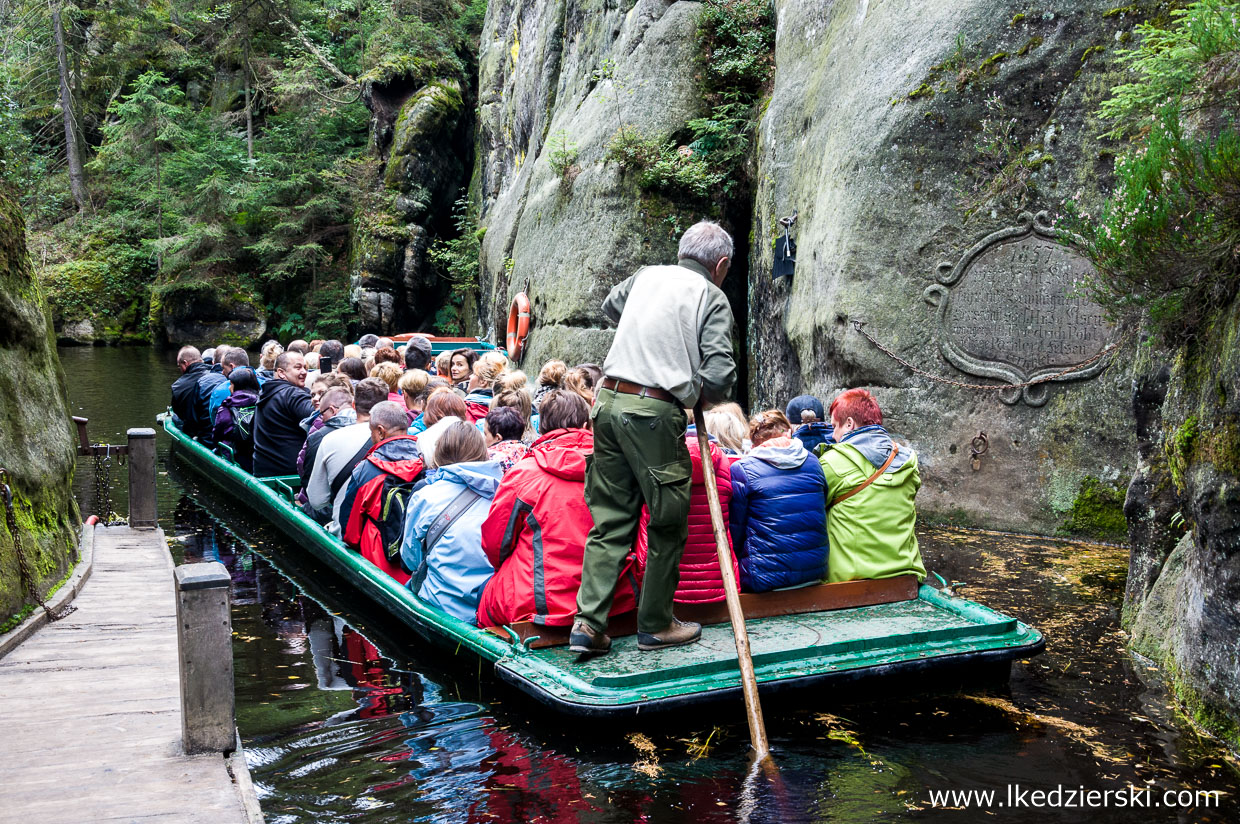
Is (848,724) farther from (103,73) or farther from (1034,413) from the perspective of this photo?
(103,73)

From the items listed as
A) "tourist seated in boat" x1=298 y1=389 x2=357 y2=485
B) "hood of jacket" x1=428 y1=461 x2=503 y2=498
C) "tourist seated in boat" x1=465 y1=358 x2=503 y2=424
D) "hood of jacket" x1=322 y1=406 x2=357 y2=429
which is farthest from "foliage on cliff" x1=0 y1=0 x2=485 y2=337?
"hood of jacket" x1=428 y1=461 x2=503 y2=498

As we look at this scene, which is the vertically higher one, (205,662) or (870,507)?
(870,507)

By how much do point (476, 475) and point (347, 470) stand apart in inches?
90.1

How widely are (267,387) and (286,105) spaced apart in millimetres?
26414

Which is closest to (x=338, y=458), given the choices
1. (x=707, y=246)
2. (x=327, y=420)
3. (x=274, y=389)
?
(x=327, y=420)

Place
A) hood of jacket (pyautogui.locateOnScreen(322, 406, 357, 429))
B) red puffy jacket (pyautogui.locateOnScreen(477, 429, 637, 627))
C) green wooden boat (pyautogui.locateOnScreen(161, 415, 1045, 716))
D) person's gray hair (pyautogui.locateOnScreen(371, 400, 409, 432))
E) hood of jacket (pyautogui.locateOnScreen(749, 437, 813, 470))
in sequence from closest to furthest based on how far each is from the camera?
green wooden boat (pyautogui.locateOnScreen(161, 415, 1045, 716)), red puffy jacket (pyautogui.locateOnScreen(477, 429, 637, 627)), hood of jacket (pyautogui.locateOnScreen(749, 437, 813, 470)), person's gray hair (pyautogui.locateOnScreen(371, 400, 409, 432)), hood of jacket (pyautogui.locateOnScreen(322, 406, 357, 429))

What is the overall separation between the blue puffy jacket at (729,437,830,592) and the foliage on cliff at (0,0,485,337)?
2539 cm

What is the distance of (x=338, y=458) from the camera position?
757 cm

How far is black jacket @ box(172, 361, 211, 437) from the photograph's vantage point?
41.7 ft

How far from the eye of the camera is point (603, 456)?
470cm

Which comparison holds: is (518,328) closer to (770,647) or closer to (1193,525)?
(770,647)

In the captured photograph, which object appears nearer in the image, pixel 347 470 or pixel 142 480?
pixel 347 470

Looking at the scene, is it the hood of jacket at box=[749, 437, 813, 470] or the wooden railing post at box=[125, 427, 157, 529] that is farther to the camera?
the wooden railing post at box=[125, 427, 157, 529]

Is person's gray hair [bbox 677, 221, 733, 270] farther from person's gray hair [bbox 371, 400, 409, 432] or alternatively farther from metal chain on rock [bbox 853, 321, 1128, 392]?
metal chain on rock [bbox 853, 321, 1128, 392]
